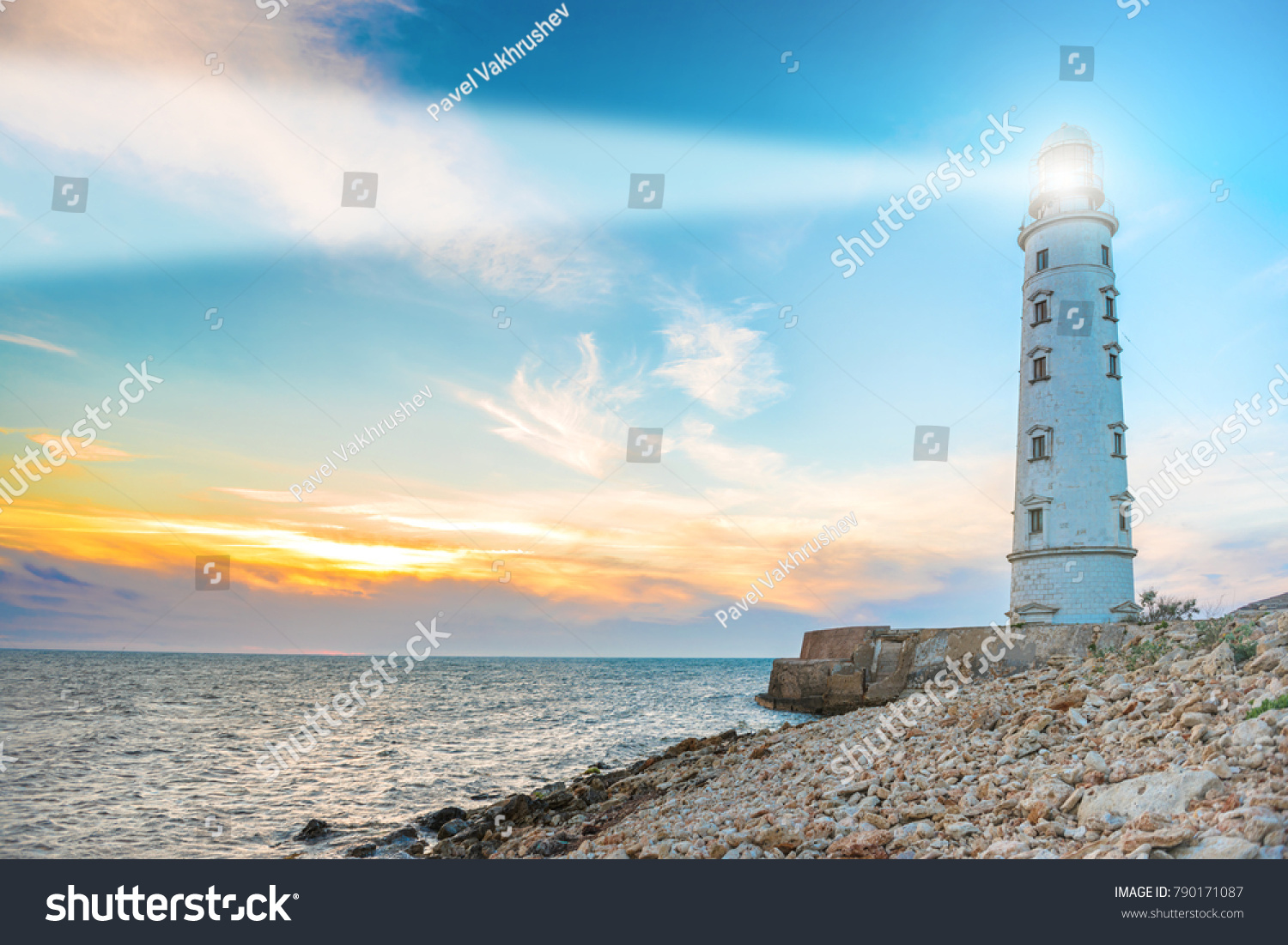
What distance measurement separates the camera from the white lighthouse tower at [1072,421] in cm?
2386

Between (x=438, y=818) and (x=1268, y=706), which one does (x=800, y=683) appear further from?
(x=1268, y=706)

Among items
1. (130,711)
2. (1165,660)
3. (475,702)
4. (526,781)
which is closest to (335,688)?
(475,702)

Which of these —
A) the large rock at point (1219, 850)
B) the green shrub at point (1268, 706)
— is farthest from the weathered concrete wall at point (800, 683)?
the large rock at point (1219, 850)

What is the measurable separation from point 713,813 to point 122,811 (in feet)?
54.9

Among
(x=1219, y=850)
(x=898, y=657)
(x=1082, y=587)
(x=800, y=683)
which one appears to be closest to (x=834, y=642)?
(x=800, y=683)

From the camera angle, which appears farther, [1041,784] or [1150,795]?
[1041,784]

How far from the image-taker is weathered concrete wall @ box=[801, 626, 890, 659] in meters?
43.3

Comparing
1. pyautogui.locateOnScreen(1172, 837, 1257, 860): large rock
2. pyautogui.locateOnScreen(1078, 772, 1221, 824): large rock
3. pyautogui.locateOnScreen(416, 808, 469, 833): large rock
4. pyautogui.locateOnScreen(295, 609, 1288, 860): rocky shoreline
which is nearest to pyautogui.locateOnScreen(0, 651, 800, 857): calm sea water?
pyautogui.locateOnScreen(416, 808, 469, 833): large rock

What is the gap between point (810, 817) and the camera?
9180 mm

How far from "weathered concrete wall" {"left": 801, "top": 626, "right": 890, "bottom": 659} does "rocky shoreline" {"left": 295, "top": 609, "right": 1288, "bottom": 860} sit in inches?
1111

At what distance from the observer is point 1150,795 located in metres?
6.72

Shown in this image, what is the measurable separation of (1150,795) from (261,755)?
3064cm
